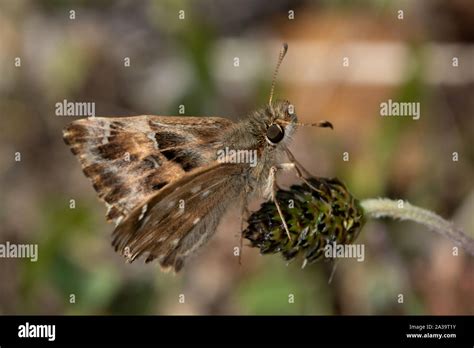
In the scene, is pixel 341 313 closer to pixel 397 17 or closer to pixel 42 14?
pixel 397 17

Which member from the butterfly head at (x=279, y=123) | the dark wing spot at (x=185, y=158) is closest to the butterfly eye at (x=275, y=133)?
the butterfly head at (x=279, y=123)

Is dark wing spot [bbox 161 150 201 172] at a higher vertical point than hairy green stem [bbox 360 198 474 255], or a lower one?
higher

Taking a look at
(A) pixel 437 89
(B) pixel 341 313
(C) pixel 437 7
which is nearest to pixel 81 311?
(B) pixel 341 313

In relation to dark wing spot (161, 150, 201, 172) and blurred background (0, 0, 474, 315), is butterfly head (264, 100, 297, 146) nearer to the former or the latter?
dark wing spot (161, 150, 201, 172)

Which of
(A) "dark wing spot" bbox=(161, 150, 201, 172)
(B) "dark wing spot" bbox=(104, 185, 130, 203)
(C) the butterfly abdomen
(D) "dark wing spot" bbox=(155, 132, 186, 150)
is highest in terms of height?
(D) "dark wing spot" bbox=(155, 132, 186, 150)

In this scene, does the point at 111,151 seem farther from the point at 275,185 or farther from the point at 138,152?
the point at 275,185

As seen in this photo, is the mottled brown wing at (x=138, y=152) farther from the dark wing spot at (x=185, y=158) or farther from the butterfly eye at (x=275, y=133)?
the butterfly eye at (x=275, y=133)

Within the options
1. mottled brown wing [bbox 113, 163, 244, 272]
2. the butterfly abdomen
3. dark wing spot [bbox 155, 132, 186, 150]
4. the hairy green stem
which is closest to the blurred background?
mottled brown wing [bbox 113, 163, 244, 272]
